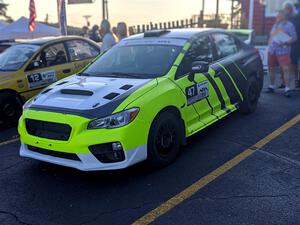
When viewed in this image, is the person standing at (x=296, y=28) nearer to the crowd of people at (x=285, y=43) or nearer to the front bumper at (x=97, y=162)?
the crowd of people at (x=285, y=43)

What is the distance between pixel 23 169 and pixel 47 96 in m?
0.97

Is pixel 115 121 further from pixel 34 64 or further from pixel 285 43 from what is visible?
pixel 285 43

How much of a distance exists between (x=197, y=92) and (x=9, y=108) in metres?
3.47

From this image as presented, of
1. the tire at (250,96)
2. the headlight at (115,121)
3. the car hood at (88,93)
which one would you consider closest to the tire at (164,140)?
the headlight at (115,121)

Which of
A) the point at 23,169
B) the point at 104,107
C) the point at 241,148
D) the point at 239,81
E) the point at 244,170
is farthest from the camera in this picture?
the point at 239,81

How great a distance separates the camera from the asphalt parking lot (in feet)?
11.9

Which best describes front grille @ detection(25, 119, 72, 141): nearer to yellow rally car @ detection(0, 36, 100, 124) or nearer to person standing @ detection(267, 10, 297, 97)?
yellow rally car @ detection(0, 36, 100, 124)

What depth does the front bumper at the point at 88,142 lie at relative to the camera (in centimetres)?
405

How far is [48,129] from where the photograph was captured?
14.1ft

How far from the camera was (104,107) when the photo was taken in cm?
420

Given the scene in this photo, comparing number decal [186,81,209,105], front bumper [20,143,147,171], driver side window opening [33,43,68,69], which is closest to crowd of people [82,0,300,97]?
driver side window opening [33,43,68,69]

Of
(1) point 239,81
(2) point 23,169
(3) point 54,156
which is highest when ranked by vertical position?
(1) point 239,81

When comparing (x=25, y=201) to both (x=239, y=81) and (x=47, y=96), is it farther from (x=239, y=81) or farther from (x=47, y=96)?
(x=239, y=81)

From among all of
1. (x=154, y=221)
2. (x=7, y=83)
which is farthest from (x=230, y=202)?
(x=7, y=83)
